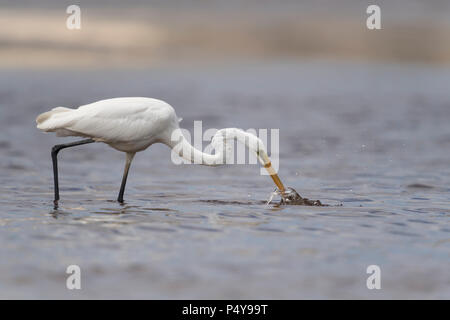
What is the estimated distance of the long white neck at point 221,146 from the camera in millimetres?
10305

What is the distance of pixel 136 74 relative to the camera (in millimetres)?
36906

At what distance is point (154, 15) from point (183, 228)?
38405mm

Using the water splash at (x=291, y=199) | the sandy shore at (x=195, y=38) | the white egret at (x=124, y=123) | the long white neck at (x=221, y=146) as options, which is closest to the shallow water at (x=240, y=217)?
the water splash at (x=291, y=199)

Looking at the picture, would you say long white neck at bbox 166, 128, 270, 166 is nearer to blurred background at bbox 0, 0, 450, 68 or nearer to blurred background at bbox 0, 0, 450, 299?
blurred background at bbox 0, 0, 450, 299

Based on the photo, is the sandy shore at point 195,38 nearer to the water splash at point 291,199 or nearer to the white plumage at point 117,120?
the white plumage at point 117,120

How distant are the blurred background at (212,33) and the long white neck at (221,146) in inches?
1137

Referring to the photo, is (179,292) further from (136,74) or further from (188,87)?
(136,74)

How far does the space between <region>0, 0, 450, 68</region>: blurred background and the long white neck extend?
2887cm


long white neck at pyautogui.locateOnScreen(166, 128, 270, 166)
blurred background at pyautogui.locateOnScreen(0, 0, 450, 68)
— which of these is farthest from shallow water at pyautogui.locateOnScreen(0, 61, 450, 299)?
blurred background at pyautogui.locateOnScreen(0, 0, 450, 68)

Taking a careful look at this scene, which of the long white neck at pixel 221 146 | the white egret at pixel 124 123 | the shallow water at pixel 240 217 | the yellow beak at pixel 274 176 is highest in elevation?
the white egret at pixel 124 123

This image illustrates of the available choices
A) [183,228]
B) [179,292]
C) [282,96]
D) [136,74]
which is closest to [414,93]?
[282,96]

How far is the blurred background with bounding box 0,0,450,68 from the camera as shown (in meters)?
41.0
